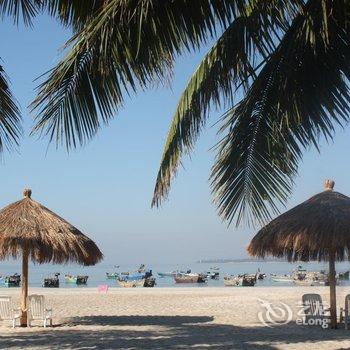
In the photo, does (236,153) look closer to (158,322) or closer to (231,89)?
(231,89)

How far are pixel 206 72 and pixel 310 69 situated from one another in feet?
2.54

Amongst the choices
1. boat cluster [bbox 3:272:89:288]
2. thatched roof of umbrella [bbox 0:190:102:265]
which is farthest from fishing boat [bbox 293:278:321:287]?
thatched roof of umbrella [bbox 0:190:102:265]

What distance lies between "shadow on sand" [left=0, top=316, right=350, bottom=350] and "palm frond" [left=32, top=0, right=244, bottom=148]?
16.8 feet

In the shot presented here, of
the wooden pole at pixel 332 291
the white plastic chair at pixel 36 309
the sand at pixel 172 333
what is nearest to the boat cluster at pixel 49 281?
the sand at pixel 172 333

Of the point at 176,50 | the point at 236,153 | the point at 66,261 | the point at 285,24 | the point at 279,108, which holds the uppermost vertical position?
the point at 285,24

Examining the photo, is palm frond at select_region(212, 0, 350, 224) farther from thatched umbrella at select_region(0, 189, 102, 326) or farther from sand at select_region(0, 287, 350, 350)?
Answer: thatched umbrella at select_region(0, 189, 102, 326)

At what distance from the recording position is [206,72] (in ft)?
14.3

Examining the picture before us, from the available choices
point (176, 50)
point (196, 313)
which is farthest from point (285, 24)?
point (196, 313)

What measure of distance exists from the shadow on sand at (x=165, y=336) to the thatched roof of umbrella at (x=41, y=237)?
4.23 ft

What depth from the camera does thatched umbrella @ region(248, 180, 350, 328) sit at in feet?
30.9

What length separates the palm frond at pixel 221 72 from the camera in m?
4.12

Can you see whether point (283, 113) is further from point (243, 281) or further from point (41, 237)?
point (243, 281)

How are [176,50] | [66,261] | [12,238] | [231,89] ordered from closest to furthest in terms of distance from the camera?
[176,50] → [231,89] → [12,238] → [66,261]

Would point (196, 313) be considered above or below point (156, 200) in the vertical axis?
below
